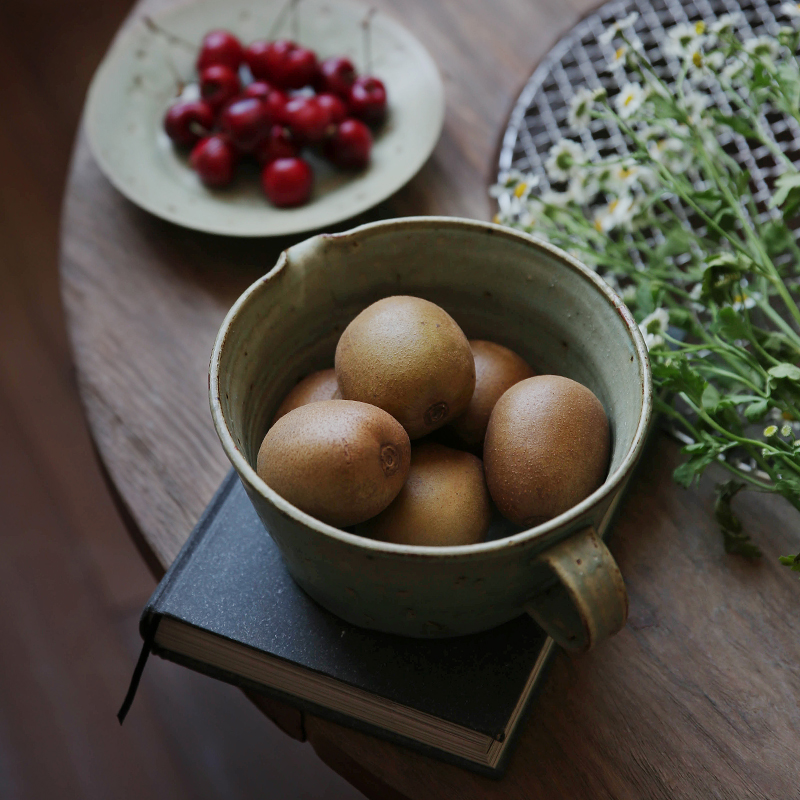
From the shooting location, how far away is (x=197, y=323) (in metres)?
0.62

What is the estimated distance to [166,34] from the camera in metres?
0.75

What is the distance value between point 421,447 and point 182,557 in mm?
162

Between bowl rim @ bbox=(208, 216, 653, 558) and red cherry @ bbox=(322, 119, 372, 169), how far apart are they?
275 mm

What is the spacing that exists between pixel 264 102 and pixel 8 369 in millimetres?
663

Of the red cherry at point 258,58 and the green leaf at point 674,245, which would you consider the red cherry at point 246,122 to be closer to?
the red cherry at point 258,58

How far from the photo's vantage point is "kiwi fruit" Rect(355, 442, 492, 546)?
1.25 ft

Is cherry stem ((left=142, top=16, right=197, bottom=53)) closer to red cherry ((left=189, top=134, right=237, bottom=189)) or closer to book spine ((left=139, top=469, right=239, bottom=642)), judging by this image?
red cherry ((left=189, top=134, right=237, bottom=189))

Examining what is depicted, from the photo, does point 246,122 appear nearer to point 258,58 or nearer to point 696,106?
point 258,58

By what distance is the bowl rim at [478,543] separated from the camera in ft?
1.08

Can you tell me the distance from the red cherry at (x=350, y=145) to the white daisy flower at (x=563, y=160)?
0.56 ft

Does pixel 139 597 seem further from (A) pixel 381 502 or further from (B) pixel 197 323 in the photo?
(A) pixel 381 502

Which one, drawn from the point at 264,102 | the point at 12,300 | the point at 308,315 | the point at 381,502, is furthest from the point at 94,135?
the point at 12,300

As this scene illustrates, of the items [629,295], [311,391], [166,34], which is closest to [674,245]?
[629,295]

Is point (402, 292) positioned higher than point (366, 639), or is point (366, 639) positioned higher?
point (402, 292)
